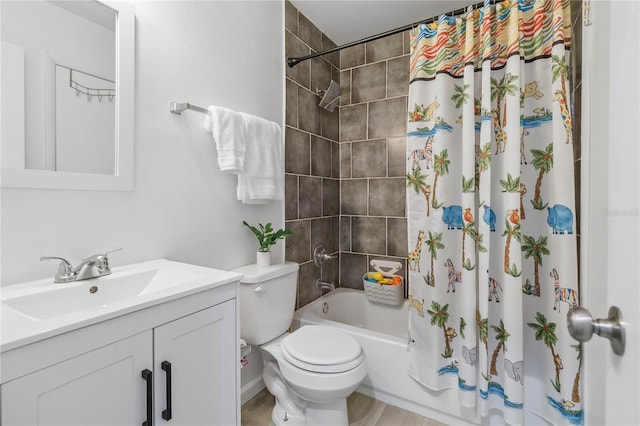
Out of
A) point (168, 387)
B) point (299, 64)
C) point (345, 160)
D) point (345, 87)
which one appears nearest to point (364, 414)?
point (168, 387)

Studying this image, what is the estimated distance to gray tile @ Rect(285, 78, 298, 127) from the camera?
206 centimetres

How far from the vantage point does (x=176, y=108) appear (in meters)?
1.35

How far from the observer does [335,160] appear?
259cm

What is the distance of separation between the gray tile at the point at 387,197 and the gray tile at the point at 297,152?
597 mm

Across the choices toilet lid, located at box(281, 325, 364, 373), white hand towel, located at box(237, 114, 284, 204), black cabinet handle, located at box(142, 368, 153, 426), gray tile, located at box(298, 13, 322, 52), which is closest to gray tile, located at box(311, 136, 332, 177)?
white hand towel, located at box(237, 114, 284, 204)

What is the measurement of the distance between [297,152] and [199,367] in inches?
58.9

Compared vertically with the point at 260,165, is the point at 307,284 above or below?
below

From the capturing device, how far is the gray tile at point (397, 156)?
2.35 m

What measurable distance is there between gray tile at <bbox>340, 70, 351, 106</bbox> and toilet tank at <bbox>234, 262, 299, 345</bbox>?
1.58 meters

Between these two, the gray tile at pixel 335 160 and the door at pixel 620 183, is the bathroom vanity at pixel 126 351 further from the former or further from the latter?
the gray tile at pixel 335 160

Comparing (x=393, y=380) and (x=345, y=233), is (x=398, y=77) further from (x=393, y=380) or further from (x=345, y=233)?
(x=393, y=380)

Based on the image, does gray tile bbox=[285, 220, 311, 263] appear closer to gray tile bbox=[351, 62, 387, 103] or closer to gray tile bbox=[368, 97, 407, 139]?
gray tile bbox=[368, 97, 407, 139]

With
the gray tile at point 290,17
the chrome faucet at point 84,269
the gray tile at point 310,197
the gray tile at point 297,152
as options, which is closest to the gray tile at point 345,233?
the gray tile at point 310,197

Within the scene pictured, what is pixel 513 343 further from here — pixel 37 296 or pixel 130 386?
pixel 37 296
